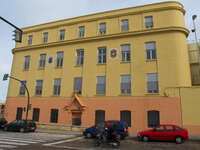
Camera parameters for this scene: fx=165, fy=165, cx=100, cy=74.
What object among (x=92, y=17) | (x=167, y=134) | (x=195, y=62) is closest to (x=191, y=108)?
(x=167, y=134)

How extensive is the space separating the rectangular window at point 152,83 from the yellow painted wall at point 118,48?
1.41 ft

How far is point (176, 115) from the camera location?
58.4 feet

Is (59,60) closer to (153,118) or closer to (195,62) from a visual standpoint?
(153,118)

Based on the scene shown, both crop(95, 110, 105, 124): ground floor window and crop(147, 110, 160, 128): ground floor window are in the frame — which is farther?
crop(95, 110, 105, 124): ground floor window

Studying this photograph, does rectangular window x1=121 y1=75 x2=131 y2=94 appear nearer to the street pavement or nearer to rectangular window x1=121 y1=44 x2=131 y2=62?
rectangular window x1=121 y1=44 x2=131 y2=62

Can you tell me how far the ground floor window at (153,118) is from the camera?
18514 mm

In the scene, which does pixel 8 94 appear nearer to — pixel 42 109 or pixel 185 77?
pixel 42 109

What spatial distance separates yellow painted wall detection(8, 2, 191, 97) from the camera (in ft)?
A: 64.6

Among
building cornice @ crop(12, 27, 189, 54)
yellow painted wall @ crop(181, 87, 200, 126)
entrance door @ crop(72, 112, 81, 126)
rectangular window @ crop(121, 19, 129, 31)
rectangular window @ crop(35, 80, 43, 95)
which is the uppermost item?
rectangular window @ crop(121, 19, 129, 31)

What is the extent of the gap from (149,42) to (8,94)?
77.4ft

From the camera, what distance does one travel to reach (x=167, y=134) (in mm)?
13375

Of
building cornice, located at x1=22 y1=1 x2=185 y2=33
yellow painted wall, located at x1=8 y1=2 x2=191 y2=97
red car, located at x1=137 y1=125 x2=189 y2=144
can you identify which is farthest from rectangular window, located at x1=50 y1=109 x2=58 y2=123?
building cornice, located at x1=22 y1=1 x2=185 y2=33

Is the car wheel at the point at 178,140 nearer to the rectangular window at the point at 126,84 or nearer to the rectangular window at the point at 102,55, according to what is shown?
the rectangular window at the point at 126,84

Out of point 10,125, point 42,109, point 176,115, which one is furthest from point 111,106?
point 10,125
